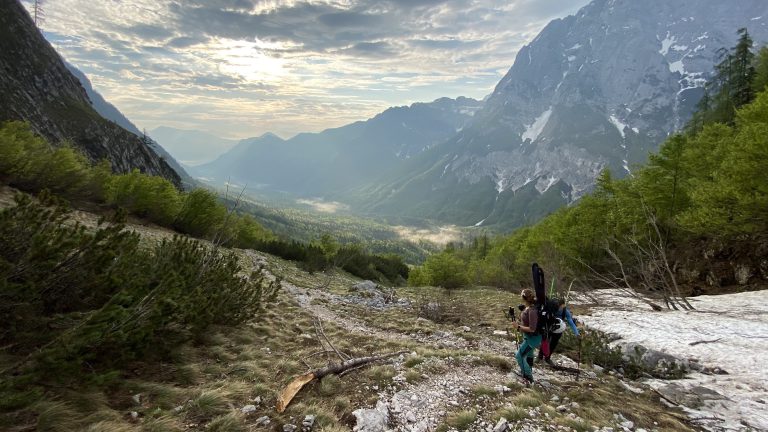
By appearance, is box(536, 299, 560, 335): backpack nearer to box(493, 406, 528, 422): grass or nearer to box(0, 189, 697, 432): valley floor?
box(0, 189, 697, 432): valley floor

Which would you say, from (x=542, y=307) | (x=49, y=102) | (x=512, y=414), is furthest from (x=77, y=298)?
(x=49, y=102)

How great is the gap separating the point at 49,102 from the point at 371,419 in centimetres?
12373

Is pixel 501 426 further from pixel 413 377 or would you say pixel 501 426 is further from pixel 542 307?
pixel 542 307

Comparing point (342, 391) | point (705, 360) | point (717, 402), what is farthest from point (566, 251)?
point (342, 391)

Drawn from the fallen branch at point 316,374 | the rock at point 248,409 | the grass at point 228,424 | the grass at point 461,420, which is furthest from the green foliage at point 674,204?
the grass at point 228,424

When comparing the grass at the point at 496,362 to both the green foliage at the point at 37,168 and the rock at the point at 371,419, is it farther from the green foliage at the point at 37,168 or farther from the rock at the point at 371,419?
the green foliage at the point at 37,168

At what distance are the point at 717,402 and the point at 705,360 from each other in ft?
10.6

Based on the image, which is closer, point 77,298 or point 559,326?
point 77,298

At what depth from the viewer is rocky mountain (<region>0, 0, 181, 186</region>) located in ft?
256

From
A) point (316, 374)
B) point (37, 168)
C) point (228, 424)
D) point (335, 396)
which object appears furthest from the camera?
point (37, 168)

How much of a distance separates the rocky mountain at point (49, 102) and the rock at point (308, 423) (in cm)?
9789

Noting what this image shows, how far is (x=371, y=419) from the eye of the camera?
6.60m

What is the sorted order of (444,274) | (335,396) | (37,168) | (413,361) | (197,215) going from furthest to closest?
(444,274), (197,215), (37,168), (413,361), (335,396)

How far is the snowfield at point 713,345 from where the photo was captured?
25.8 ft
